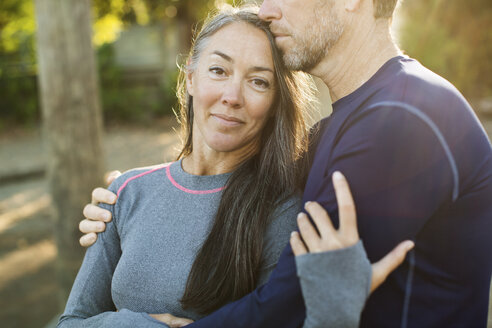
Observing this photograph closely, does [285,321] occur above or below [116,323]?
above

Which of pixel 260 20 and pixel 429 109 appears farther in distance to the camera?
pixel 260 20

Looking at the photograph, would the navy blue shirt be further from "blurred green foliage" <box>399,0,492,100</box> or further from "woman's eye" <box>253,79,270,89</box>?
"blurred green foliage" <box>399,0,492,100</box>

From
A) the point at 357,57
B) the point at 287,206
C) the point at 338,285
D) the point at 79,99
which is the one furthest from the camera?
the point at 79,99

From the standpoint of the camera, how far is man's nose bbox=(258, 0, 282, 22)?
197 centimetres

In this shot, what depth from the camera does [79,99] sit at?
3.89 m

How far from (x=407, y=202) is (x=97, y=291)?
1.39 m

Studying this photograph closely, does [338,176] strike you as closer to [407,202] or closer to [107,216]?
[407,202]

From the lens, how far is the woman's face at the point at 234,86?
1.98 meters

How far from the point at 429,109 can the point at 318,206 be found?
45 centimetres

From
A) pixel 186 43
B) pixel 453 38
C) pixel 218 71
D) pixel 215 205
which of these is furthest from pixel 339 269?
pixel 186 43

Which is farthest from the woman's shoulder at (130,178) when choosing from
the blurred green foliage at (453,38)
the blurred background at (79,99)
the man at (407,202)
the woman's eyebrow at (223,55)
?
the blurred green foliage at (453,38)

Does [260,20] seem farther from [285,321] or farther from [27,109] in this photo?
[27,109]

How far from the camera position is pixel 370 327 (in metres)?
1.53

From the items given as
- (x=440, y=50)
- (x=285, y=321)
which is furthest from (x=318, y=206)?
(x=440, y=50)
